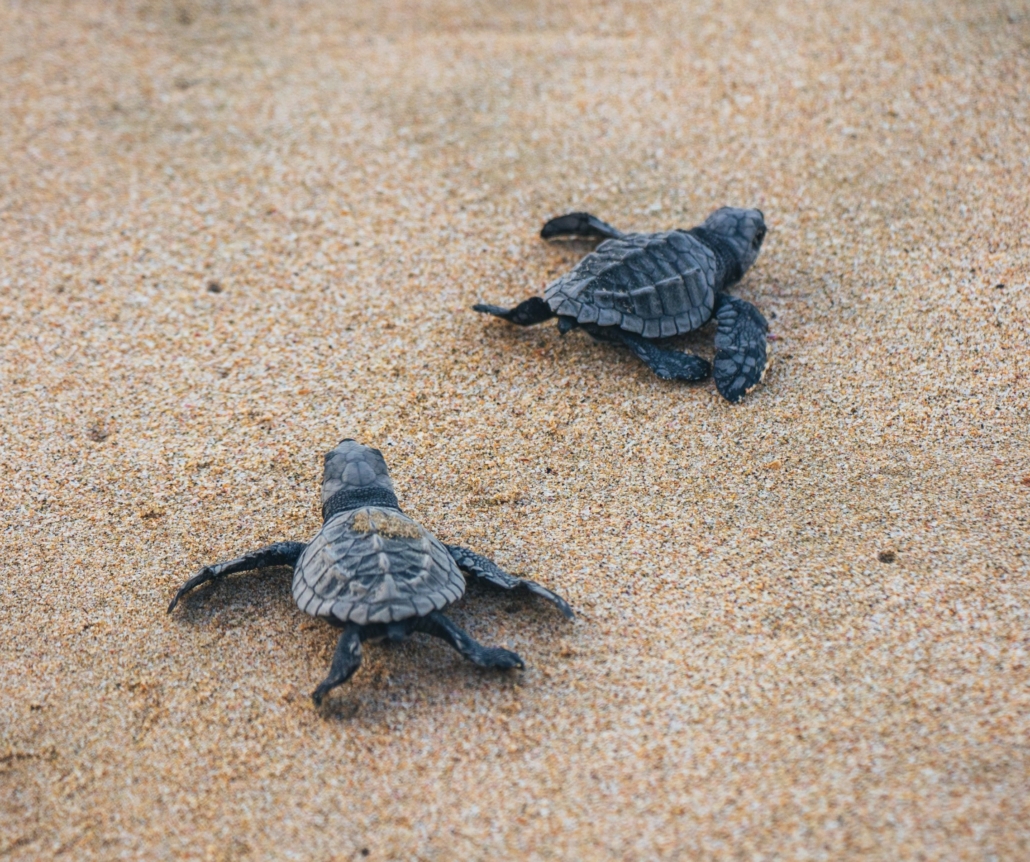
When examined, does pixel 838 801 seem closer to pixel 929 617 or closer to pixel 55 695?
pixel 929 617

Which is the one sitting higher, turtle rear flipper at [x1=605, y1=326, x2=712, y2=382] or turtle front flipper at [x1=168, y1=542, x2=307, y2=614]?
turtle rear flipper at [x1=605, y1=326, x2=712, y2=382]

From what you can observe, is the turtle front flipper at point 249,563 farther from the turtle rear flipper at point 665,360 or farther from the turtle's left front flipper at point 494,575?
the turtle rear flipper at point 665,360

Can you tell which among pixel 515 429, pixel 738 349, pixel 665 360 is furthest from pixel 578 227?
pixel 515 429

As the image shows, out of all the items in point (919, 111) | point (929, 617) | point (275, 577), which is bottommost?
point (275, 577)

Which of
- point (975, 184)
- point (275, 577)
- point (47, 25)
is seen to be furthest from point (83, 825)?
point (47, 25)

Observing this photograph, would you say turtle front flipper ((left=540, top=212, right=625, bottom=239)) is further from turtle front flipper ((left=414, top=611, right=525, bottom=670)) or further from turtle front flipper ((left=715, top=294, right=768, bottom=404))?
turtle front flipper ((left=414, top=611, right=525, bottom=670))

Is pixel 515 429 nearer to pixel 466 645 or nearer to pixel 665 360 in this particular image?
pixel 665 360

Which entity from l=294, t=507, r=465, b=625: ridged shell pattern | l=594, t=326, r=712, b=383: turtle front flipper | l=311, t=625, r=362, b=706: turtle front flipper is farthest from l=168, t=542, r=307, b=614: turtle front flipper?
l=594, t=326, r=712, b=383: turtle front flipper
